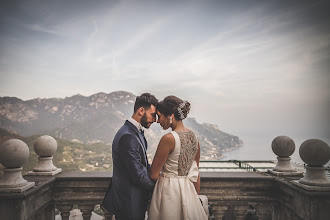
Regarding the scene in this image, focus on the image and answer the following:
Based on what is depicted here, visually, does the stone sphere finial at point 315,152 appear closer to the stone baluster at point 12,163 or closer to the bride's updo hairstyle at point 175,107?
the bride's updo hairstyle at point 175,107

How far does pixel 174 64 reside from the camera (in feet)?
503

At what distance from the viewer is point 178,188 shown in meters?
2.67

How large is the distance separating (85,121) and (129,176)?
135099 mm

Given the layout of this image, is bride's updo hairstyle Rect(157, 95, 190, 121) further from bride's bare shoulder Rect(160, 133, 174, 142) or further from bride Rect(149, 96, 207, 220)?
bride's bare shoulder Rect(160, 133, 174, 142)

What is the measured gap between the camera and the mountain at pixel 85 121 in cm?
10606

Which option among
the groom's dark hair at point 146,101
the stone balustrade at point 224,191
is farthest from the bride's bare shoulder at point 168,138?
the stone balustrade at point 224,191

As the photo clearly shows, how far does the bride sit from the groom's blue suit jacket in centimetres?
13

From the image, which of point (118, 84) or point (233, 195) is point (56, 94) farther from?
point (233, 195)

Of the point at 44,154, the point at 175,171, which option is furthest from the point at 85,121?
the point at 175,171

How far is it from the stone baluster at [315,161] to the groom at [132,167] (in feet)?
6.41

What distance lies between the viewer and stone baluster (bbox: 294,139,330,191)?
297 cm

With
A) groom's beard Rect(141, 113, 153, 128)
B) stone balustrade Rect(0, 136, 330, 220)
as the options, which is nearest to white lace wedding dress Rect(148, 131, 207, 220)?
groom's beard Rect(141, 113, 153, 128)

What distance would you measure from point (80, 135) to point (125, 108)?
3885 cm

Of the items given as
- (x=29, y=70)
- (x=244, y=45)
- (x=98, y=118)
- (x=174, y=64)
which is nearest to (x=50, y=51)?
(x=29, y=70)
